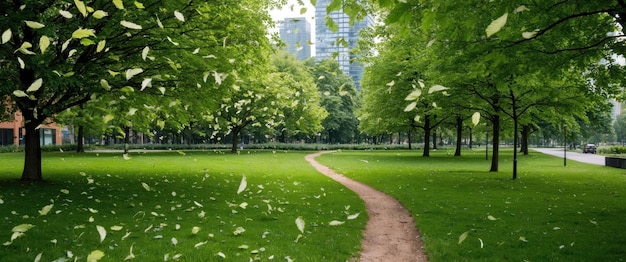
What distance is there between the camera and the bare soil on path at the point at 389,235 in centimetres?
773

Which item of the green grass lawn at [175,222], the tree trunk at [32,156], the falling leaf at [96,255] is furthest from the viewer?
the tree trunk at [32,156]

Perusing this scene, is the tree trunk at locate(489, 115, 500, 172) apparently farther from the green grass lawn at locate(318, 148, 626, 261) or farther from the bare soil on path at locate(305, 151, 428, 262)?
the bare soil on path at locate(305, 151, 428, 262)

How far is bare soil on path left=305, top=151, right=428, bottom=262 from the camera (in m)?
7.73

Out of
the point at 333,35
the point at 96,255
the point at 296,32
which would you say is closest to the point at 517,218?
the point at 333,35

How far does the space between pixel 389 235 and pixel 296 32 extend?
190 inches

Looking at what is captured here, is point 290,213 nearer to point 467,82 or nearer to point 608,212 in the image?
point 608,212

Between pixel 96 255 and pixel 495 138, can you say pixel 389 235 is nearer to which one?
pixel 96 255

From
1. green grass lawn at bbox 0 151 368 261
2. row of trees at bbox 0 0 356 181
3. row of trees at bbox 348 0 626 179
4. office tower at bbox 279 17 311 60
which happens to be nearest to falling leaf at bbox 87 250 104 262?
green grass lawn at bbox 0 151 368 261

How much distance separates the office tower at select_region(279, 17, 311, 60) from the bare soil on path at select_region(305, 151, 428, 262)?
401 cm

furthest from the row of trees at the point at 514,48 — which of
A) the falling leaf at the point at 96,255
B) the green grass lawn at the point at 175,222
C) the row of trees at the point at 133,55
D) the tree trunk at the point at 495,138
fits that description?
the falling leaf at the point at 96,255

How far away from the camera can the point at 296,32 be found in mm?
7559

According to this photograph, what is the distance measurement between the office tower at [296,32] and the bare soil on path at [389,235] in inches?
158

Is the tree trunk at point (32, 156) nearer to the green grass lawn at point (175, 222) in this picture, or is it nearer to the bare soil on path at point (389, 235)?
the green grass lawn at point (175, 222)

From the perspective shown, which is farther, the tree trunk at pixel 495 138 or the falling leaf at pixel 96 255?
the tree trunk at pixel 495 138
